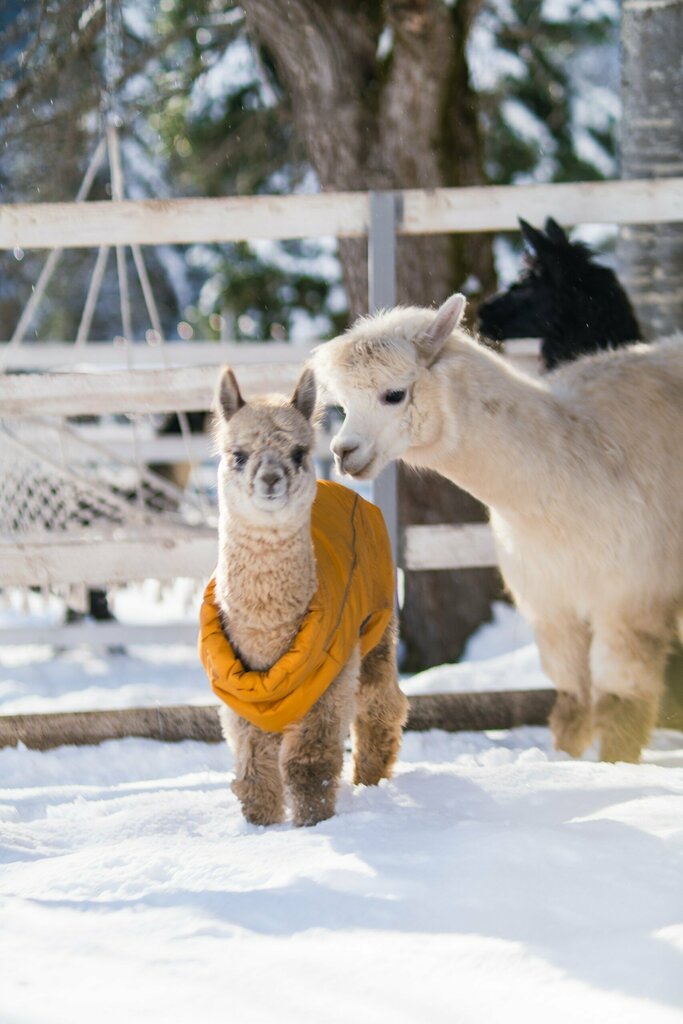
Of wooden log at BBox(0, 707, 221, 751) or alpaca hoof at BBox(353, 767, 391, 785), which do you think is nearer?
alpaca hoof at BBox(353, 767, 391, 785)

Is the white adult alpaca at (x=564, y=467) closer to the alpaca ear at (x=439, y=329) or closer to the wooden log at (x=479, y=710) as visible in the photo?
the alpaca ear at (x=439, y=329)

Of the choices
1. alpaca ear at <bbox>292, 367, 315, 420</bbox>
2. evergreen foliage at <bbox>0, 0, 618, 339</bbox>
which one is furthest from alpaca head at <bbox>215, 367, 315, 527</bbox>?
evergreen foliage at <bbox>0, 0, 618, 339</bbox>

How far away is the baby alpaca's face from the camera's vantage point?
10.5 feet

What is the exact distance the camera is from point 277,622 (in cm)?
330

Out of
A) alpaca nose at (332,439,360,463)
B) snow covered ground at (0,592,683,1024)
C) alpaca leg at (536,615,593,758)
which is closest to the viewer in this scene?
snow covered ground at (0,592,683,1024)

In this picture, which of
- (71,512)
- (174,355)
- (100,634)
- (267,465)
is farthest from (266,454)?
(174,355)

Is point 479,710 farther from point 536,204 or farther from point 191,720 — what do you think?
point 536,204

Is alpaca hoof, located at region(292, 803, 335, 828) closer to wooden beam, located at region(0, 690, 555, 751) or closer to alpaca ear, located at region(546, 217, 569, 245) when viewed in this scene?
wooden beam, located at region(0, 690, 555, 751)

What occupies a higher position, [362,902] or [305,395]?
[305,395]

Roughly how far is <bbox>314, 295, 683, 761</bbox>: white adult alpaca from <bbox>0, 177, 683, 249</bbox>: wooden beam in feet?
2.14

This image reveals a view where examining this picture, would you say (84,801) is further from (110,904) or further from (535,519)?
(535,519)

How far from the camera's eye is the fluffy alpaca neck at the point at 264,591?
3.30 metres

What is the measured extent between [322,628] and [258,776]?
0.45 metres

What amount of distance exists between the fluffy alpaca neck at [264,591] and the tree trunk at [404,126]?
2869 millimetres
